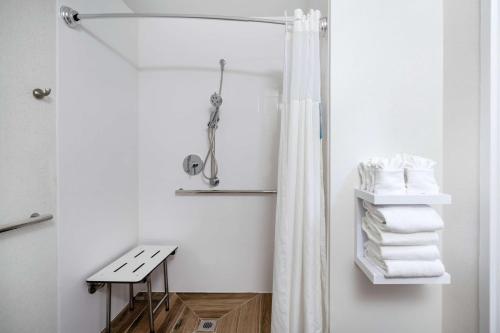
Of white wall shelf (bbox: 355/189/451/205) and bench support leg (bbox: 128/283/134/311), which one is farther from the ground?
white wall shelf (bbox: 355/189/451/205)

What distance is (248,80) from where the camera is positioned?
1.71 meters

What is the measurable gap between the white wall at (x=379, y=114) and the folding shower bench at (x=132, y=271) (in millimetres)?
1030

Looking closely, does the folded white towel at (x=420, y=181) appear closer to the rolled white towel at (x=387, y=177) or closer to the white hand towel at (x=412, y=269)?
the rolled white towel at (x=387, y=177)

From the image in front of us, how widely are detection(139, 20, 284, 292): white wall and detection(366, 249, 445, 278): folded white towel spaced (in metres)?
1.02

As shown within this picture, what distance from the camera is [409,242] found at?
75 cm

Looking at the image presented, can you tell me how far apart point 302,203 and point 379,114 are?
1.73ft

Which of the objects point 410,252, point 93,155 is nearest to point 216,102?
point 93,155

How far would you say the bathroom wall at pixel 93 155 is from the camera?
109 cm

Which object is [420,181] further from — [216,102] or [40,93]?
[40,93]

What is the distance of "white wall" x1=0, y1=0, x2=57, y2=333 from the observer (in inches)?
34.3

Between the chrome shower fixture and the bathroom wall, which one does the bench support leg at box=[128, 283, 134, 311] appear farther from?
the chrome shower fixture

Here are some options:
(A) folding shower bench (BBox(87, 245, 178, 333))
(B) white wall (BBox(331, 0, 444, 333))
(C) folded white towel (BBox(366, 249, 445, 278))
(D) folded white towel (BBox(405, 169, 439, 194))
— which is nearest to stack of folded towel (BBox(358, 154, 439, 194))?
(D) folded white towel (BBox(405, 169, 439, 194))

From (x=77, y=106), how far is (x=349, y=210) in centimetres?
151

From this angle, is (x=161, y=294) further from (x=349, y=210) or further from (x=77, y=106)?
(x=349, y=210)
